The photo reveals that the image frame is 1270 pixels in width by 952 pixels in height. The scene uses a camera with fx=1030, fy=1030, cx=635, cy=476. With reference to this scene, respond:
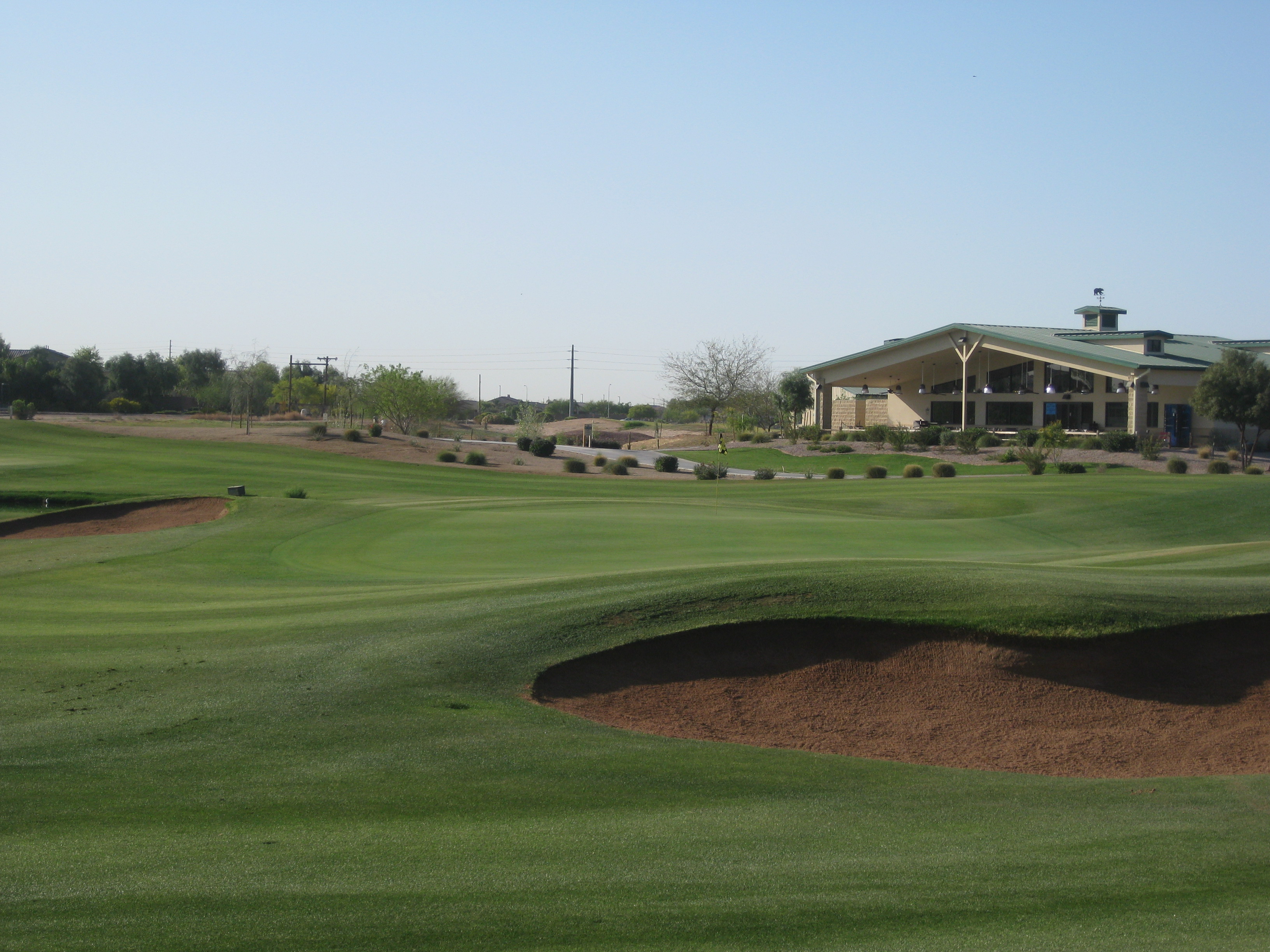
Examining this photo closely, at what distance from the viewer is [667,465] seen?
57.4 m

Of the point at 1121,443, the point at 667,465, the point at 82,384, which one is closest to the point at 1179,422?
the point at 1121,443

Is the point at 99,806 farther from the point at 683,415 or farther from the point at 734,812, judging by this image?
the point at 683,415

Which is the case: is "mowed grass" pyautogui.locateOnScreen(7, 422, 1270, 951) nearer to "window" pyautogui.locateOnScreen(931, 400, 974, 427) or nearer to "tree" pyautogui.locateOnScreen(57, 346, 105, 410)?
"window" pyautogui.locateOnScreen(931, 400, 974, 427)

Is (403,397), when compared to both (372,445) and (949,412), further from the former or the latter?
(949,412)

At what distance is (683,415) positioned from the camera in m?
152

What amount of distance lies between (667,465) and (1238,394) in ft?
104

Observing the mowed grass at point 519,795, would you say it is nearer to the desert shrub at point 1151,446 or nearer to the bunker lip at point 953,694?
the bunker lip at point 953,694

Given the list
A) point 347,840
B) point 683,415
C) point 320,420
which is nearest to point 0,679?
point 347,840

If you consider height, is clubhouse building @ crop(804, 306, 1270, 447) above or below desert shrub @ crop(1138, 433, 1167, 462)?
above

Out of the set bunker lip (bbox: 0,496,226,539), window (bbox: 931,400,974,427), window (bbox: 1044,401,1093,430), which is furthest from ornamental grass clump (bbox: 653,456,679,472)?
bunker lip (bbox: 0,496,226,539)

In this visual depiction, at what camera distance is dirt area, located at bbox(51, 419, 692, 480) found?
5666cm

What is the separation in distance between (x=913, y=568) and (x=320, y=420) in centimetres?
7940

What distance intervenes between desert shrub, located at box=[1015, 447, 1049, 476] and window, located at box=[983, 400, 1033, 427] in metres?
16.6

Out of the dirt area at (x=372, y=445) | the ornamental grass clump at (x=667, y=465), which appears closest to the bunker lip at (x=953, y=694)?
the dirt area at (x=372, y=445)
